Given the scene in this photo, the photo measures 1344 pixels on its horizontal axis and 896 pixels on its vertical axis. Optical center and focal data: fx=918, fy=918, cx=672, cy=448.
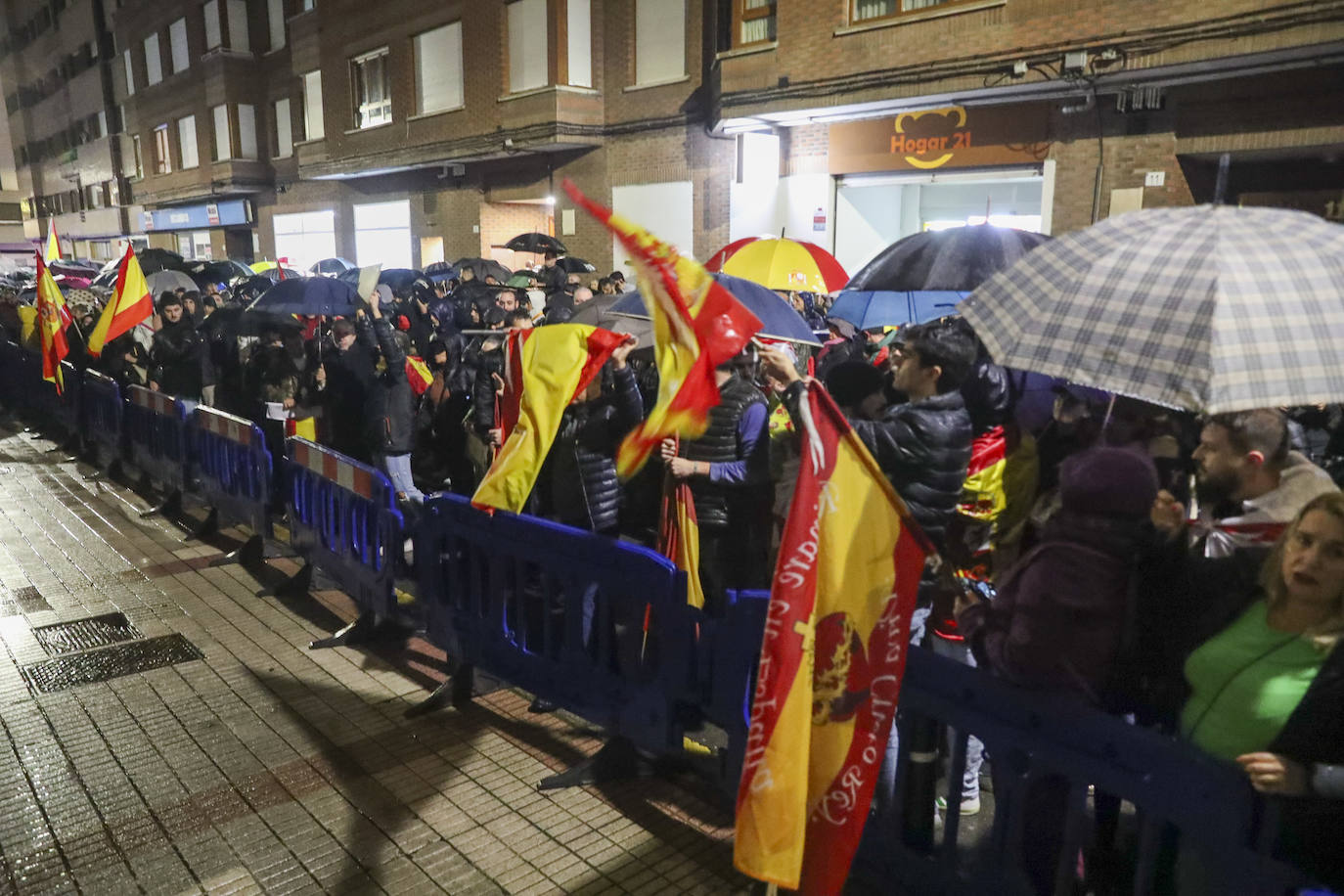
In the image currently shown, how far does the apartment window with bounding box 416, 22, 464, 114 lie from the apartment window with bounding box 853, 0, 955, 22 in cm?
1145

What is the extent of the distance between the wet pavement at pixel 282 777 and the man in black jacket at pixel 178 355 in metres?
3.63

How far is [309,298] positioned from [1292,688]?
8.16m

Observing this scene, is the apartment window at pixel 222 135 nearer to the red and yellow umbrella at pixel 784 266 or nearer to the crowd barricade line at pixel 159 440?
the crowd barricade line at pixel 159 440

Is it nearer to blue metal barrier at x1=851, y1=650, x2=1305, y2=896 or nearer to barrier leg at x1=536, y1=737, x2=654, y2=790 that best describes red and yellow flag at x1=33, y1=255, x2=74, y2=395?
barrier leg at x1=536, y1=737, x2=654, y2=790

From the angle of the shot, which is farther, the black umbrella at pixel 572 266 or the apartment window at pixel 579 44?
the apartment window at pixel 579 44

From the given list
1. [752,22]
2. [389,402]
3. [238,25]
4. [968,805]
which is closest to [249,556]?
[389,402]

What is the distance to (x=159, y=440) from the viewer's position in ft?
29.8

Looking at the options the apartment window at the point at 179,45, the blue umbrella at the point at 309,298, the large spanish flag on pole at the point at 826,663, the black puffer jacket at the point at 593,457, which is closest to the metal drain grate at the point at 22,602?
the blue umbrella at the point at 309,298

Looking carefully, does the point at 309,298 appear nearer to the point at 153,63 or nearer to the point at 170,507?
the point at 170,507

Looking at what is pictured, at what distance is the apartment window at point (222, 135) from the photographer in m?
34.0

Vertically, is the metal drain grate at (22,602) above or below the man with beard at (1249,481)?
below

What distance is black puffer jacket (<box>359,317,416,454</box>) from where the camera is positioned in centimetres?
722

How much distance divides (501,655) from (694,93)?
15.7m

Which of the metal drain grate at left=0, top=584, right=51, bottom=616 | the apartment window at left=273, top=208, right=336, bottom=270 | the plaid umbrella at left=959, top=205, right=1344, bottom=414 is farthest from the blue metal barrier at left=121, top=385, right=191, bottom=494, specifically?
the apartment window at left=273, top=208, right=336, bottom=270
